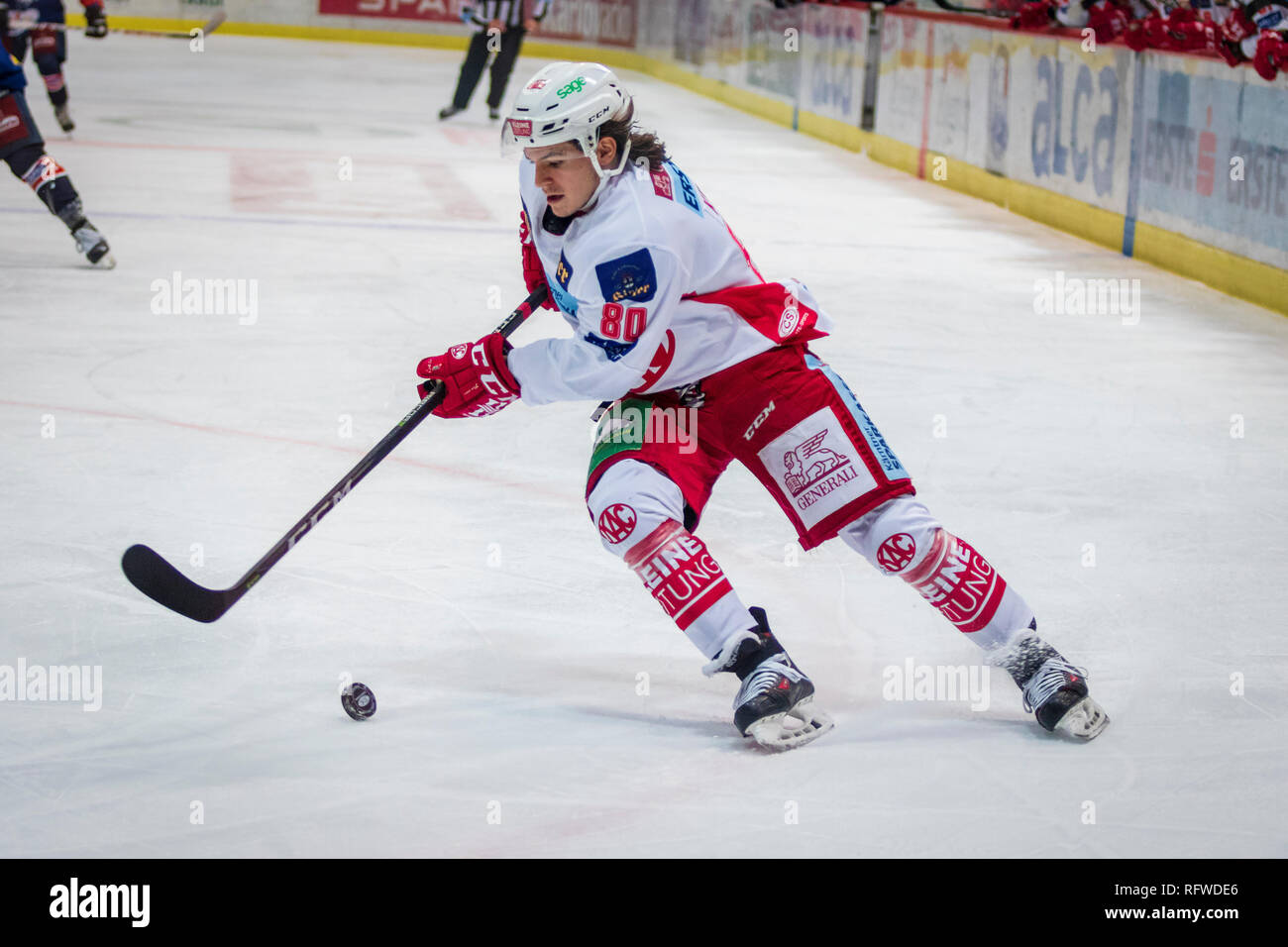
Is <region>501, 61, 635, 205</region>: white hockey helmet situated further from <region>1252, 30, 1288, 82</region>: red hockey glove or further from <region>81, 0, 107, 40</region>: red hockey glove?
<region>81, 0, 107, 40</region>: red hockey glove

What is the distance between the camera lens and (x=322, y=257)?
709cm

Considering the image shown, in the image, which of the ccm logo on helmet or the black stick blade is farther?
the black stick blade

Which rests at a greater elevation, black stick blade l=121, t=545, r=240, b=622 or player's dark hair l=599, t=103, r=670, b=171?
player's dark hair l=599, t=103, r=670, b=171

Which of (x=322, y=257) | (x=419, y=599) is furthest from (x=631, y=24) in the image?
(x=419, y=599)

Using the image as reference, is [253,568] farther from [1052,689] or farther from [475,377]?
[1052,689]

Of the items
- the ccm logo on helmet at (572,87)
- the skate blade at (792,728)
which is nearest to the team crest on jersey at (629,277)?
the ccm logo on helmet at (572,87)

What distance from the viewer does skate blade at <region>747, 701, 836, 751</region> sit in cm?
267

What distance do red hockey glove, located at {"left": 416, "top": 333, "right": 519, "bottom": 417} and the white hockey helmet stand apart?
300 millimetres

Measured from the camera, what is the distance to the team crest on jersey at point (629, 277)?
2543 mm

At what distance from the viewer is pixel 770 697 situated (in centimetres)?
266
